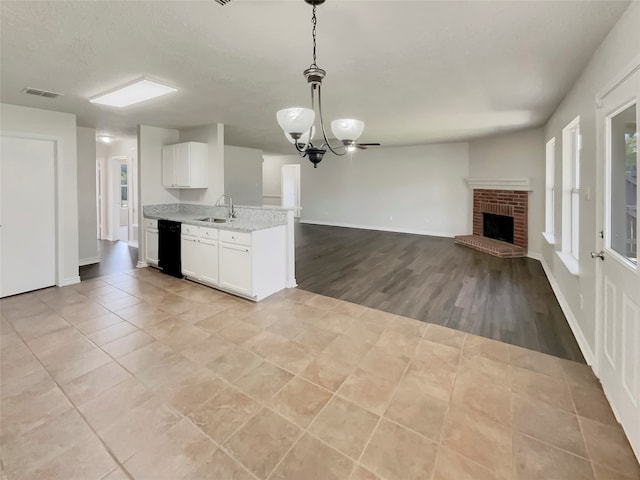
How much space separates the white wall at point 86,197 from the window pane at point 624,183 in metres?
7.21

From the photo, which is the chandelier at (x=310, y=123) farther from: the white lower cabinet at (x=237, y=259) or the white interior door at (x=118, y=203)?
the white interior door at (x=118, y=203)

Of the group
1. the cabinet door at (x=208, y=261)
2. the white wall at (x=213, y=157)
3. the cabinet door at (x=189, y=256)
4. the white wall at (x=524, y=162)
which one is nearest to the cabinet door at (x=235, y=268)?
the cabinet door at (x=208, y=261)

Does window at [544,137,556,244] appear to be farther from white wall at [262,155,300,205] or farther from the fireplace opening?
white wall at [262,155,300,205]

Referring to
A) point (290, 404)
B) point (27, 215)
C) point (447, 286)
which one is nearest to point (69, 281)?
point (27, 215)

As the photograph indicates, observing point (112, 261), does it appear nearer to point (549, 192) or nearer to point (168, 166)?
point (168, 166)

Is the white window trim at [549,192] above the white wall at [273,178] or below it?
below

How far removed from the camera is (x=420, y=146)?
8.28m

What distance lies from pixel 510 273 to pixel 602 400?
3207mm

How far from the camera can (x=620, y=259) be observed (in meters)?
1.88

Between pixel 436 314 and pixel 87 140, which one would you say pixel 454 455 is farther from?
pixel 87 140

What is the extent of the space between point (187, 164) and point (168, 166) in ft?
1.60

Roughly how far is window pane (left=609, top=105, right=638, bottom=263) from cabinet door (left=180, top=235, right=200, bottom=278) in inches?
173

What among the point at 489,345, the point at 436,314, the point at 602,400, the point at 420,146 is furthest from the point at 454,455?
the point at 420,146

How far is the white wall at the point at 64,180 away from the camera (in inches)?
165
